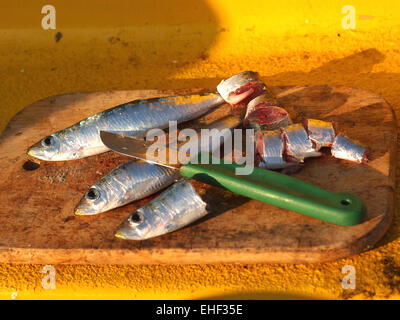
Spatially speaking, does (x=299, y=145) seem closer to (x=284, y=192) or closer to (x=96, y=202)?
(x=284, y=192)

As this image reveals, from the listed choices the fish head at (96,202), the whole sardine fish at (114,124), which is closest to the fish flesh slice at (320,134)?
the whole sardine fish at (114,124)

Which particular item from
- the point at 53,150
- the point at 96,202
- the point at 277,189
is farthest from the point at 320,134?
the point at 53,150

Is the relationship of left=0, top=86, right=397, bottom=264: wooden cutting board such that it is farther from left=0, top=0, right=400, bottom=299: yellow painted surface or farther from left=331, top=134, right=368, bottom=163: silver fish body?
left=0, top=0, right=400, bottom=299: yellow painted surface

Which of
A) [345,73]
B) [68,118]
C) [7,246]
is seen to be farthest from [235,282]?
[345,73]

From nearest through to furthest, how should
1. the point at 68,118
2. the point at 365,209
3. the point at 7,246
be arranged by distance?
1. the point at 365,209
2. the point at 7,246
3. the point at 68,118

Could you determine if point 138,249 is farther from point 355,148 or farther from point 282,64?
point 282,64

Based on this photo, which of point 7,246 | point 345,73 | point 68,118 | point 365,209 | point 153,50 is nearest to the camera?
point 365,209

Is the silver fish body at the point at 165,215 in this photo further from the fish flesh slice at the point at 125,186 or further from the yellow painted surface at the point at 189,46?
the yellow painted surface at the point at 189,46

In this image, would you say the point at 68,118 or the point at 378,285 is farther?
the point at 68,118
